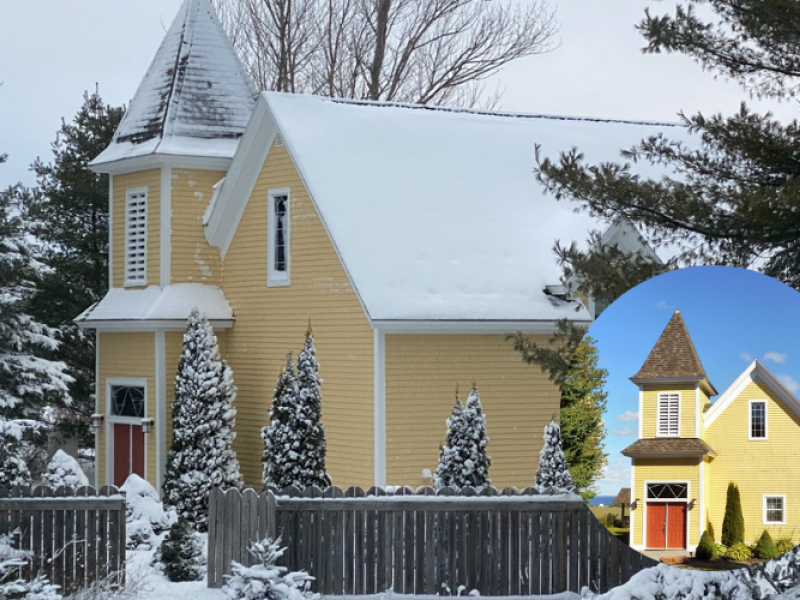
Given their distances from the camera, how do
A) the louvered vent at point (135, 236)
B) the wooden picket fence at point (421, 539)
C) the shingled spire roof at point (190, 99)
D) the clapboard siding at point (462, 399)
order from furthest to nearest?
the louvered vent at point (135, 236)
the shingled spire roof at point (190, 99)
the clapboard siding at point (462, 399)
the wooden picket fence at point (421, 539)

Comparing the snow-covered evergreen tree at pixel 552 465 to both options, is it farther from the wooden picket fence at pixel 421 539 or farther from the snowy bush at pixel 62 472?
the snowy bush at pixel 62 472

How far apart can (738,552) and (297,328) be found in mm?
11949

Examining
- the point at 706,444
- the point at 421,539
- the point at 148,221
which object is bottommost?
the point at 421,539

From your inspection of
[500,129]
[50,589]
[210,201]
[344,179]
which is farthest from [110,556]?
[500,129]

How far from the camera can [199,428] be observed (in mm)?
20281

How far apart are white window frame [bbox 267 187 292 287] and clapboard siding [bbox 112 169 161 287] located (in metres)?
2.59

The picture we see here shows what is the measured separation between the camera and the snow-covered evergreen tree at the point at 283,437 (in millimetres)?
18156

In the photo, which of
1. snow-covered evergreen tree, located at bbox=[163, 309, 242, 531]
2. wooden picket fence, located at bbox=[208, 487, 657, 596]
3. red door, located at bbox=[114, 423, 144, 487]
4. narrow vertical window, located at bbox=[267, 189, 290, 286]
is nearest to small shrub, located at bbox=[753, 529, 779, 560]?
wooden picket fence, located at bbox=[208, 487, 657, 596]

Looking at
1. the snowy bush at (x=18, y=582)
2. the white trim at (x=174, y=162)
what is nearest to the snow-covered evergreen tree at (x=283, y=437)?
the snowy bush at (x=18, y=582)

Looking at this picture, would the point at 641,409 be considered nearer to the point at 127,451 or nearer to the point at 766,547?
the point at 766,547

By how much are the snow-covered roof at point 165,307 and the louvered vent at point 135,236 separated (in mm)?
379

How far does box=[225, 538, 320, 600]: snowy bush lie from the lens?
39.7ft

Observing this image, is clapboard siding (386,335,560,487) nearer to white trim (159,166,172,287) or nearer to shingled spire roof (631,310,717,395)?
white trim (159,166,172,287)

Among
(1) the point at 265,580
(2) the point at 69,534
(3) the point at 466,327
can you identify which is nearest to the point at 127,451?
(3) the point at 466,327
